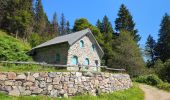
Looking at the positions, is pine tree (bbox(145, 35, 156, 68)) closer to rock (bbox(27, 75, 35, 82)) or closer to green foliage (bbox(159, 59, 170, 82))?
green foliage (bbox(159, 59, 170, 82))

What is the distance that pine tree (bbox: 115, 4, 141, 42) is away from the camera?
64.9 metres

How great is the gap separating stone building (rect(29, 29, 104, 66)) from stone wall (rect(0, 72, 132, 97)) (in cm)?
1159

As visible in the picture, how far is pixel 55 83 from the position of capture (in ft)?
64.1

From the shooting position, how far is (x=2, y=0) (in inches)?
2672

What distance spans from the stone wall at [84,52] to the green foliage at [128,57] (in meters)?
12.0

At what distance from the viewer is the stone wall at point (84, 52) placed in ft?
116

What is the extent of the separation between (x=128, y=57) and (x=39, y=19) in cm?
3806

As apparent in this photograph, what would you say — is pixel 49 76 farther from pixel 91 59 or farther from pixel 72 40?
pixel 91 59

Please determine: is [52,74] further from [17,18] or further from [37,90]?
[17,18]

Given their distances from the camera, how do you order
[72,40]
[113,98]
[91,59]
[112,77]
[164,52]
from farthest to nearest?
[164,52] → [91,59] → [72,40] → [112,77] → [113,98]

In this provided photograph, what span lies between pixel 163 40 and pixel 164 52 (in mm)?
2832

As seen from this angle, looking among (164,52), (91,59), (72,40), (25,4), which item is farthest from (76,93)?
(25,4)

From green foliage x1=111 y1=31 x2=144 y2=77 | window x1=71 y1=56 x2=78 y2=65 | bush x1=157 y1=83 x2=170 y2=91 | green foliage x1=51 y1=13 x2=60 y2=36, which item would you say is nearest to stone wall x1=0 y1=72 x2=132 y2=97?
bush x1=157 y1=83 x2=170 y2=91

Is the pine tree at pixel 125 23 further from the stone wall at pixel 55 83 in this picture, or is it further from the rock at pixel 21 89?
the rock at pixel 21 89
